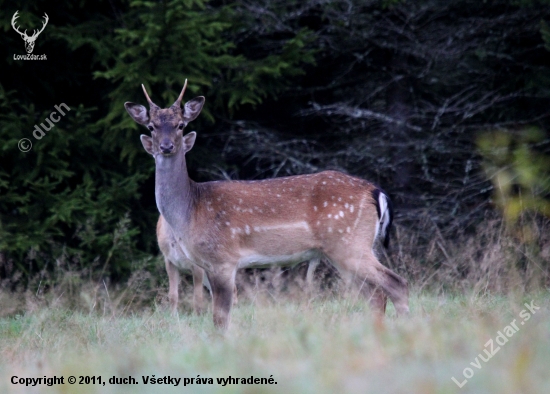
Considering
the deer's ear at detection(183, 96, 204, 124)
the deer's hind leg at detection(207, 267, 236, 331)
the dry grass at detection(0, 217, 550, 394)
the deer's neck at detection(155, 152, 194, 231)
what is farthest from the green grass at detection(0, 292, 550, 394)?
the deer's ear at detection(183, 96, 204, 124)

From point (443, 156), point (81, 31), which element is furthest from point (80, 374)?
point (443, 156)

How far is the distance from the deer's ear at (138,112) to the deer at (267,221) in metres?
0.16

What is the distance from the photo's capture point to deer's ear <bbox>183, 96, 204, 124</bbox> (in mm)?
7230

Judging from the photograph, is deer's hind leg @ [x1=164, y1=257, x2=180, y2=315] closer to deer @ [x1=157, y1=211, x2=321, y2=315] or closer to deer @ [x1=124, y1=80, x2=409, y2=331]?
deer @ [x1=157, y1=211, x2=321, y2=315]

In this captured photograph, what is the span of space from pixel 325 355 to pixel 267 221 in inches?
122

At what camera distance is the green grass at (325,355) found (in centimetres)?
319

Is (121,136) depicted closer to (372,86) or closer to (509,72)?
(372,86)

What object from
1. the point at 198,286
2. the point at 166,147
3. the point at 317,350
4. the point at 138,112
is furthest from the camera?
the point at 198,286

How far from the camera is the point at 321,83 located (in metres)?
12.2

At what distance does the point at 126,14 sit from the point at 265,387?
8.21 m

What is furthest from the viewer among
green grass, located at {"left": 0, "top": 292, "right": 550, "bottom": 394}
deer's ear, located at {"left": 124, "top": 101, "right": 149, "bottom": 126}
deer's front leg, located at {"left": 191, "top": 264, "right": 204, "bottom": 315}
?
deer's front leg, located at {"left": 191, "top": 264, "right": 204, "bottom": 315}

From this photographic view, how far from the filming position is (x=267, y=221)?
22.2 feet

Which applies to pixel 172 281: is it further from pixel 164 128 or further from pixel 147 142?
pixel 164 128

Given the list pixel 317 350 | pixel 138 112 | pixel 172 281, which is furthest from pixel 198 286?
pixel 317 350
